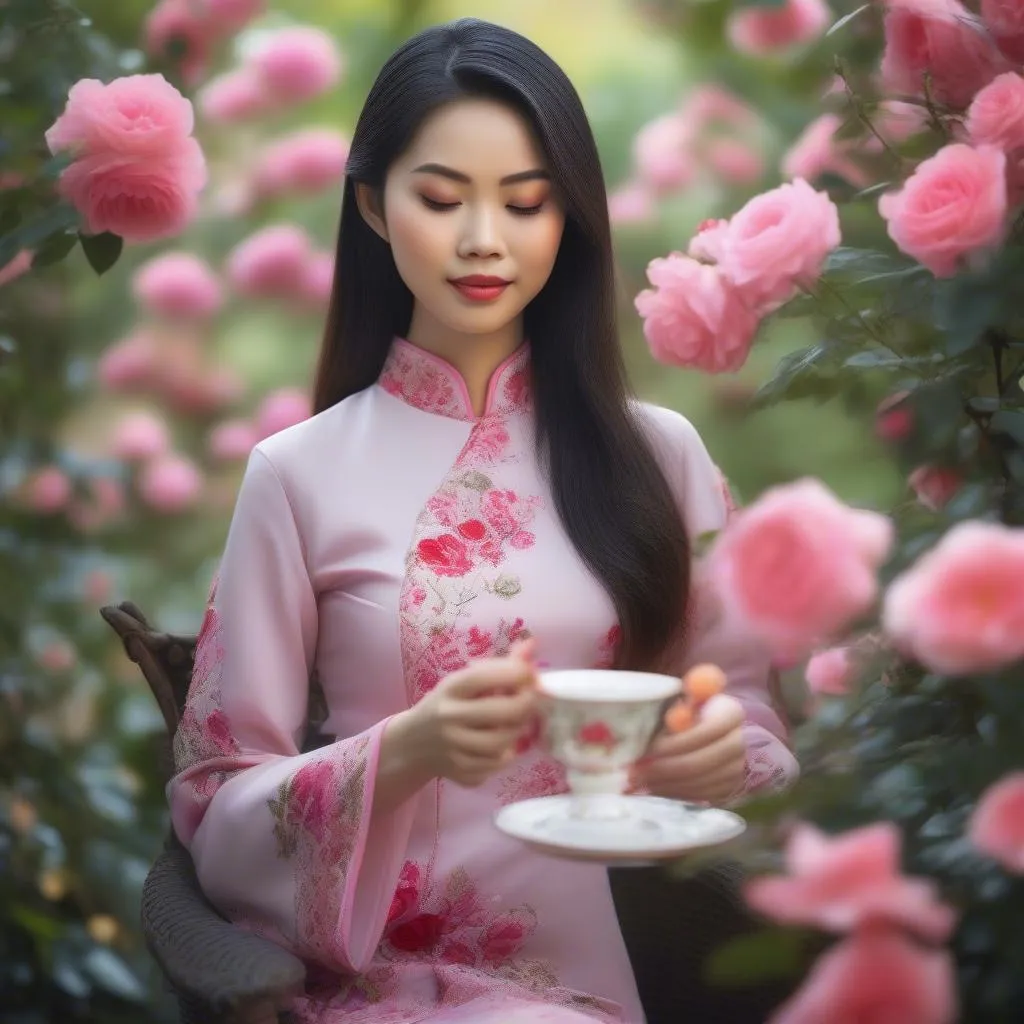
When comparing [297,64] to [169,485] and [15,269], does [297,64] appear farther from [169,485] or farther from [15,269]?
[15,269]

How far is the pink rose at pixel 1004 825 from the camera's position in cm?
91

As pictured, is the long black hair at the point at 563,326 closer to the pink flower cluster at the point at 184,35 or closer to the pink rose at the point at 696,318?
the pink rose at the point at 696,318

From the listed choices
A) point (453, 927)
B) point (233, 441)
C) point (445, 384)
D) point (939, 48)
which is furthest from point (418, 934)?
point (233, 441)

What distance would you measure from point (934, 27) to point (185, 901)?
35.8 inches

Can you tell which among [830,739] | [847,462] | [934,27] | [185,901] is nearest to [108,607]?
[185,901]

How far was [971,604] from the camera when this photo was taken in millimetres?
913

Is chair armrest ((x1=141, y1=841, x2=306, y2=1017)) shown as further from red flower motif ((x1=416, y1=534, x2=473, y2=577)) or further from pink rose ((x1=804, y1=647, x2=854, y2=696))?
pink rose ((x1=804, y1=647, x2=854, y2=696))

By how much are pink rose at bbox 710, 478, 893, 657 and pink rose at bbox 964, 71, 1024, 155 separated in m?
0.38

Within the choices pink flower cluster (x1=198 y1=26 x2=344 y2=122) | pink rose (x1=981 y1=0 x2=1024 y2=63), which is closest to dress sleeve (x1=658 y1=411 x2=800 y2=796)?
pink rose (x1=981 y1=0 x2=1024 y2=63)

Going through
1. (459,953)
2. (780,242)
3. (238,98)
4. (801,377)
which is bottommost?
(459,953)

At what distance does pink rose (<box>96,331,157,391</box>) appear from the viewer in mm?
Result: 2791

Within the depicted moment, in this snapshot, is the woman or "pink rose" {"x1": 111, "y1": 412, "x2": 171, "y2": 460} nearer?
the woman

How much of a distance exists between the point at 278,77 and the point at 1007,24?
1.61m

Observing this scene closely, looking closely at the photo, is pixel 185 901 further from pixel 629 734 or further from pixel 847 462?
pixel 847 462
